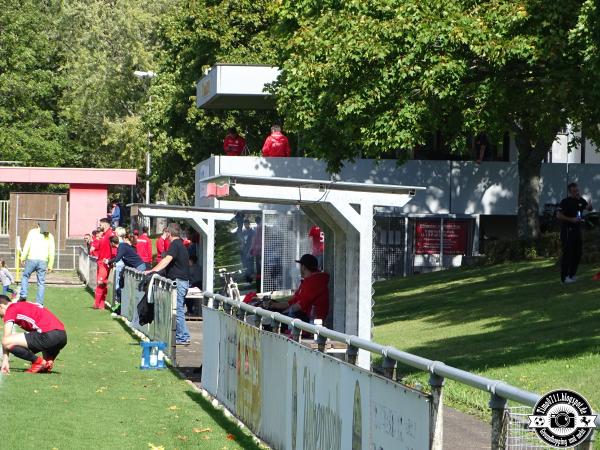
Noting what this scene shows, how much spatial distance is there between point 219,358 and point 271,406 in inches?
132

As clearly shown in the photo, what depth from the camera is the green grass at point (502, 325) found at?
50.6 feet

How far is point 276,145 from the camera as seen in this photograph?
119ft

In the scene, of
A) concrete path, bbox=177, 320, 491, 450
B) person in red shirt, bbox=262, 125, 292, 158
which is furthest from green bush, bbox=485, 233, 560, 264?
concrete path, bbox=177, 320, 491, 450

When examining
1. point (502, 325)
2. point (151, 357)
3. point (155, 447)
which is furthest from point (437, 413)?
point (502, 325)

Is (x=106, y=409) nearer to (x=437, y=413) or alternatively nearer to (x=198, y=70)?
(x=437, y=413)

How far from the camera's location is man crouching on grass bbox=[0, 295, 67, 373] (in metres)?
17.0

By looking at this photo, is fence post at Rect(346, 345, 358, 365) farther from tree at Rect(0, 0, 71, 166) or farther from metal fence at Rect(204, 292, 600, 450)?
tree at Rect(0, 0, 71, 166)

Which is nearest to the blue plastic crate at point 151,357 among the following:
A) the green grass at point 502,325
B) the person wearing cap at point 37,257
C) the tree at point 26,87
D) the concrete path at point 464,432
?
the green grass at point 502,325

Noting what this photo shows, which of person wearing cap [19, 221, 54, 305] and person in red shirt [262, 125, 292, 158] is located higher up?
person in red shirt [262, 125, 292, 158]

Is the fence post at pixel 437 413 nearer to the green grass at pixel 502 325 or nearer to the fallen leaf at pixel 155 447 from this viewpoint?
the green grass at pixel 502 325

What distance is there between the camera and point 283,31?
1339 inches

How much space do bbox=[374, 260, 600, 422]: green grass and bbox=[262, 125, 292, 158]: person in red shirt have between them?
14.4ft

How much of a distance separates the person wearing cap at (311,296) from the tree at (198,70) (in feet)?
104

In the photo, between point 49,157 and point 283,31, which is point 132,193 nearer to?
point 49,157
